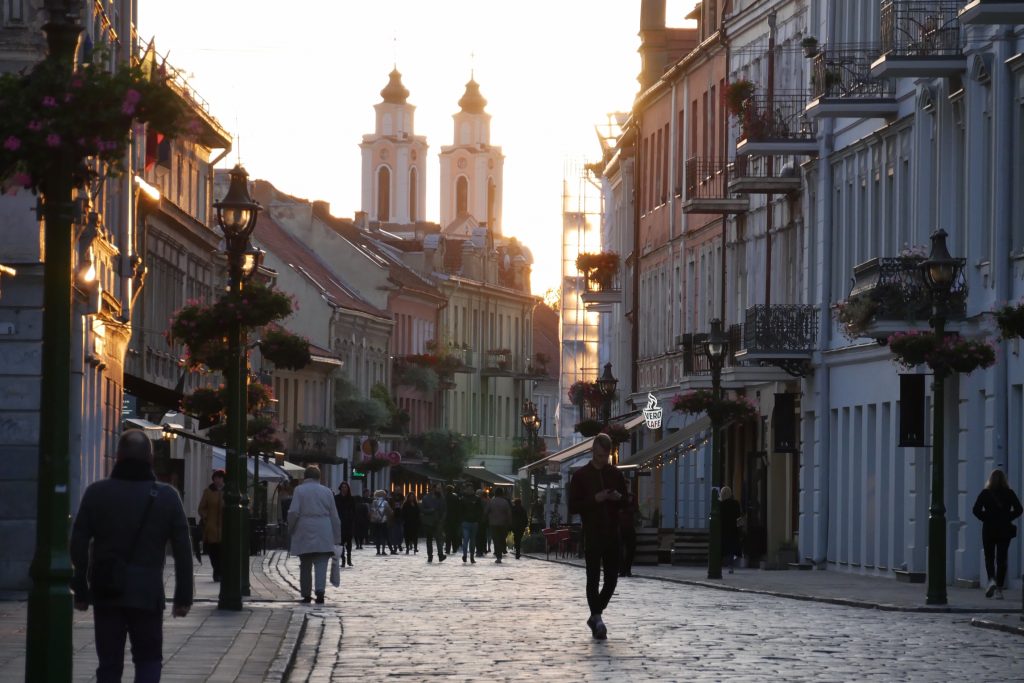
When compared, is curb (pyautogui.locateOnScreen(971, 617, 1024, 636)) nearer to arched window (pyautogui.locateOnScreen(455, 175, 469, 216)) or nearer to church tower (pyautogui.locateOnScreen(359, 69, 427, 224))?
church tower (pyautogui.locateOnScreen(359, 69, 427, 224))

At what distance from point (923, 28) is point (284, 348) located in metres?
10.0

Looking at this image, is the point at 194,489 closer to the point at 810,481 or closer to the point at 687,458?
the point at 687,458

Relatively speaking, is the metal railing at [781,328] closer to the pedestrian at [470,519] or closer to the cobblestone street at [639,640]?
the pedestrian at [470,519]

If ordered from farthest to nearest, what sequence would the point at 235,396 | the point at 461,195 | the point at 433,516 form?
the point at 461,195
the point at 433,516
the point at 235,396

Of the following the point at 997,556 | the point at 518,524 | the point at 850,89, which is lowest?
the point at 518,524

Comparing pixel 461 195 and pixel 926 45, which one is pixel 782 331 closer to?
pixel 926 45

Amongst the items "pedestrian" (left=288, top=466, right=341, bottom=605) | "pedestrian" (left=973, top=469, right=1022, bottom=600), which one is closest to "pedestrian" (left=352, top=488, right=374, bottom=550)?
→ "pedestrian" (left=288, top=466, right=341, bottom=605)

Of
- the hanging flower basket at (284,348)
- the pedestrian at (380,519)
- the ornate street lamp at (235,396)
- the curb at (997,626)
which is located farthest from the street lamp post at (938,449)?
the pedestrian at (380,519)

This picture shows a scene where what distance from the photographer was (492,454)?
123 meters

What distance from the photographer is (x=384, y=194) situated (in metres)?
171

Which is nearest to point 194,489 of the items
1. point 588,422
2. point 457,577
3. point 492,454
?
point 588,422

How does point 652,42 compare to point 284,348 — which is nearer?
point 284,348

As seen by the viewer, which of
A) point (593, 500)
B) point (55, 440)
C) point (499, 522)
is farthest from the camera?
point (499, 522)

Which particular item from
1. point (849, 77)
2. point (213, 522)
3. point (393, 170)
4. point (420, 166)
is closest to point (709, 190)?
point (849, 77)
